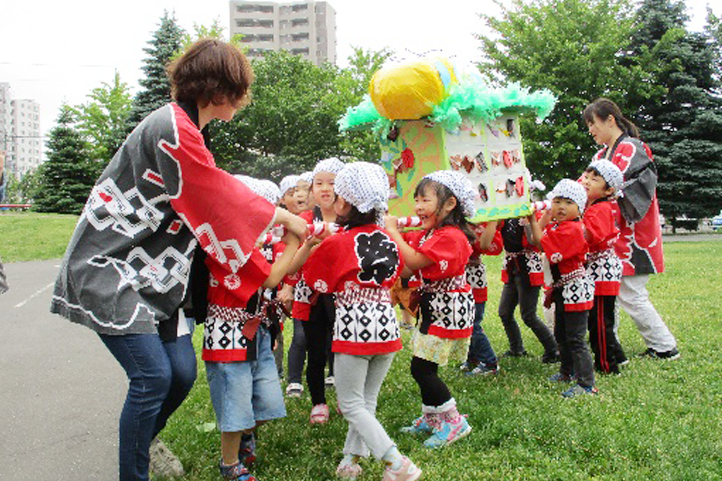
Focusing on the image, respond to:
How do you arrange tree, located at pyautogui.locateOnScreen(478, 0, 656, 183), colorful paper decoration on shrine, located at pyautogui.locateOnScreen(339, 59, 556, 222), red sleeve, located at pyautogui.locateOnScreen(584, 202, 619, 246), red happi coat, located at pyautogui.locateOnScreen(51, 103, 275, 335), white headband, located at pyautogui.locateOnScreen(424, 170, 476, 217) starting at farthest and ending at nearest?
tree, located at pyautogui.locateOnScreen(478, 0, 656, 183) → red sleeve, located at pyautogui.locateOnScreen(584, 202, 619, 246) → colorful paper decoration on shrine, located at pyautogui.locateOnScreen(339, 59, 556, 222) → white headband, located at pyautogui.locateOnScreen(424, 170, 476, 217) → red happi coat, located at pyautogui.locateOnScreen(51, 103, 275, 335)

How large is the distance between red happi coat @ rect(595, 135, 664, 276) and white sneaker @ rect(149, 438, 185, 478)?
4.44 m

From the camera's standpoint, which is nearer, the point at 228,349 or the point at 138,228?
the point at 138,228

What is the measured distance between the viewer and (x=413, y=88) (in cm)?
441

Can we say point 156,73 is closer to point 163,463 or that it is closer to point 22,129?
point 163,463

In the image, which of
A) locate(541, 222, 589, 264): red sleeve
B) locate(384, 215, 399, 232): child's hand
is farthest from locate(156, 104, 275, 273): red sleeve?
locate(541, 222, 589, 264): red sleeve

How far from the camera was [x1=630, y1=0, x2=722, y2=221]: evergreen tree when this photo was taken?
24.5 m

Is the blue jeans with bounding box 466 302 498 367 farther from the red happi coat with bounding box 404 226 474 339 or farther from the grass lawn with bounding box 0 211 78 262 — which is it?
the grass lawn with bounding box 0 211 78 262

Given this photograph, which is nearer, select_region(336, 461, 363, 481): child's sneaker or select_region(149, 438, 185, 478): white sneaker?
select_region(336, 461, 363, 481): child's sneaker

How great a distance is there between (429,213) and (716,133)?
25.3m

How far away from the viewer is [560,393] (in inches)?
197

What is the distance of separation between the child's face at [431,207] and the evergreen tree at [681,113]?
903 inches

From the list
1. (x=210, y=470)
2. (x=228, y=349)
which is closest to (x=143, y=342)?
(x=228, y=349)

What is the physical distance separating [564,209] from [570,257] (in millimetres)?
384

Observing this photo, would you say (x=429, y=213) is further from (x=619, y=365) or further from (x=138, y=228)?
(x=619, y=365)
